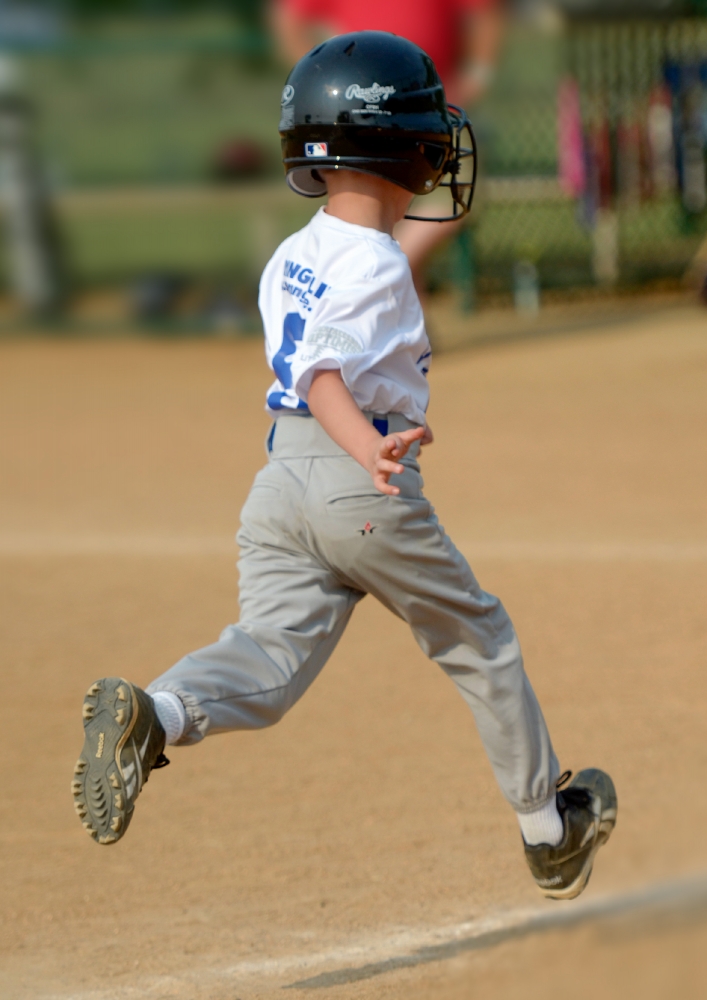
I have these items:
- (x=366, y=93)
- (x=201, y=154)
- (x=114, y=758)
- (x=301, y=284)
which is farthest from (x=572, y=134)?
(x=114, y=758)

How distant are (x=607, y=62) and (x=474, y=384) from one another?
3780 millimetres

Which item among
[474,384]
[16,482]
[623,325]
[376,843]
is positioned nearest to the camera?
[376,843]

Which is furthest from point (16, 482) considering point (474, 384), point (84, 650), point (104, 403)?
point (474, 384)

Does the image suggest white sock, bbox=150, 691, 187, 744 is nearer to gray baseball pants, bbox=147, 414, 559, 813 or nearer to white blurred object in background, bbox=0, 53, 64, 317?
gray baseball pants, bbox=147, 414, 559, 813

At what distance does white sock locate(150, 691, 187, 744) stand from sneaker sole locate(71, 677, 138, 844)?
2.6 inches

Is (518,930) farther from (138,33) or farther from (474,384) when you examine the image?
(138,33)

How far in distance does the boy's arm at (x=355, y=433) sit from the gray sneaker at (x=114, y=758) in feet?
1.75

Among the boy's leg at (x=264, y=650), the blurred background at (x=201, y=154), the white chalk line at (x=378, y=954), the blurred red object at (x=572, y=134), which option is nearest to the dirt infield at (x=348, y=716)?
the white chalk line at (x=378, y=954)

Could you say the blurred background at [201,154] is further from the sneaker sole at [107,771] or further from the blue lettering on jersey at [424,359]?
the sneaker sole at [107,771]

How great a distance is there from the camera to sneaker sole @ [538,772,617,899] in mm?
2420

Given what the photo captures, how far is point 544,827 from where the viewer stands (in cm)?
241

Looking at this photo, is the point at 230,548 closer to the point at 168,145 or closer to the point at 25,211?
the point at 168,145

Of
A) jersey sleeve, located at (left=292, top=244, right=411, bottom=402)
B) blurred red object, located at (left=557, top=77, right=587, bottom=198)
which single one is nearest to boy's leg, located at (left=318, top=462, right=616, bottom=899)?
jersey sleeve, located at (left=292, top=244, right=411, bottom=402)

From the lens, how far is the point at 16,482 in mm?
5965
